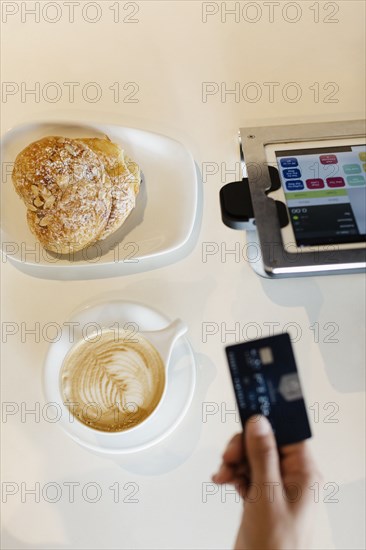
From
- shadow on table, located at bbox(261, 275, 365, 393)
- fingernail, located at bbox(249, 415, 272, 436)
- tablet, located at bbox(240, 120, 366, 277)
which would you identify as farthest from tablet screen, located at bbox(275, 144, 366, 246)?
fingernail, located at bbox(249, 415, 272, 436)

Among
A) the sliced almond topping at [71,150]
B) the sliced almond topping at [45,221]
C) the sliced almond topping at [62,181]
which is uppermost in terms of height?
the sliced almond topping at [71,150]

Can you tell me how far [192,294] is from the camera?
79cm

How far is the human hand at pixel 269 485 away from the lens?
1.90 feet

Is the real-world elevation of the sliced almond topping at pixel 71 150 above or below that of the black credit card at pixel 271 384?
above

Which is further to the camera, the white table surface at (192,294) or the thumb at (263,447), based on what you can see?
the white table surface at (192,294)

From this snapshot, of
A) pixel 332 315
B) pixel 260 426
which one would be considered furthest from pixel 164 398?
pixel 332 315

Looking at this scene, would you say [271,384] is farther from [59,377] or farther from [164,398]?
[59,377]

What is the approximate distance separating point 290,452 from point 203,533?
221 mm

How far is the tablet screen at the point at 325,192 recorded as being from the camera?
664mm

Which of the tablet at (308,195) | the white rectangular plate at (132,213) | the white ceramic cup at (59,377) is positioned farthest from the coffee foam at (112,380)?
the tablet at (308,195)

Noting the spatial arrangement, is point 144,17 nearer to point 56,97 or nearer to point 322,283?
point 56,97

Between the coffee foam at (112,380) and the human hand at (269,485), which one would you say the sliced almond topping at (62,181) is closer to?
the coffee foam at (112,380)

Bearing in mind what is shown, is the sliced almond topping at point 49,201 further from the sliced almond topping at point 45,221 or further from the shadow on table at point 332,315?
the shadow on table at point 332,315

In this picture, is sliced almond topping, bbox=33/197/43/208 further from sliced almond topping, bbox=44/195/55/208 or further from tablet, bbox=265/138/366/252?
tablet, bbox=265/138/366/252
